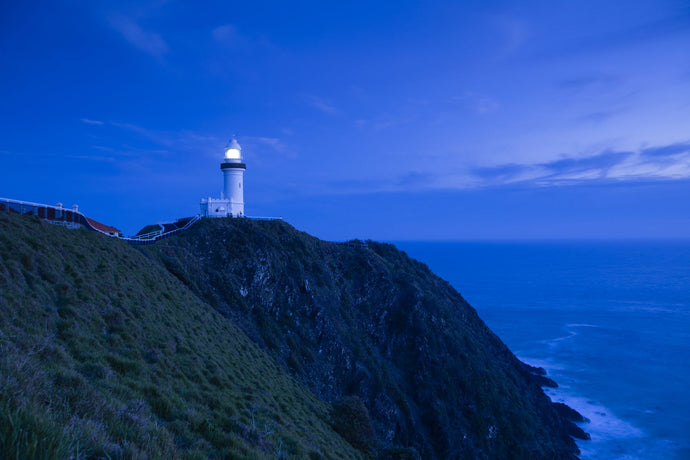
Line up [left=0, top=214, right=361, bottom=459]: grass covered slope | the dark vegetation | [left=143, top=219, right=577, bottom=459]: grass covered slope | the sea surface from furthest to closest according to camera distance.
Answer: the sea surface → [left=143, top=219, right=577, bottom=459]: grass covered slope → the dark vegetation → [left=0, top=214, right=361, bottom=459]: grass covered slope

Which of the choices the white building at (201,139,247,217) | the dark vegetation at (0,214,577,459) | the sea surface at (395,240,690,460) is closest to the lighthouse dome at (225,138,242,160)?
the white building at (201,139,247,217)

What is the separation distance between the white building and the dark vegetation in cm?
464

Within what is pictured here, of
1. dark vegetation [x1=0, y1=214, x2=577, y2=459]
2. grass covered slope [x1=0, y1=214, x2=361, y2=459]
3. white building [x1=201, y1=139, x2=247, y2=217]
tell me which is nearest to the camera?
grass covered slope [x1=0, y1=214, x2=361, y2=459]

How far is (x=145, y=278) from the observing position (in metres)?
21.5

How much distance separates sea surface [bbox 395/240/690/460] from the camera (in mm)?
44000

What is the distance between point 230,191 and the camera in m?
43.6

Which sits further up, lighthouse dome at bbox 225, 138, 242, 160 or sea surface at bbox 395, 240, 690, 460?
lighthouse dome at bbox 225, 138, 242, 160

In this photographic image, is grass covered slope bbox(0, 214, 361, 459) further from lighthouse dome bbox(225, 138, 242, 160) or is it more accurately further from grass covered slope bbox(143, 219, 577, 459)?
lighthouse dome bbox(225, 138, 242, 160)

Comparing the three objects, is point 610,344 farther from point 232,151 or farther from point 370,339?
point 232,151

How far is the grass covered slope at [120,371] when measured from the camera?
494cm

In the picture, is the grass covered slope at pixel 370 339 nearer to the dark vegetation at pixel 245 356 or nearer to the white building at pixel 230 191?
the dark vegetation at pixel 245 356

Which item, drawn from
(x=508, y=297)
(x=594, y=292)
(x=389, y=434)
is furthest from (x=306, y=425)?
(x=594, y=292)

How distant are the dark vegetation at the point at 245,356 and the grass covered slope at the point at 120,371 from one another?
0.05 metres

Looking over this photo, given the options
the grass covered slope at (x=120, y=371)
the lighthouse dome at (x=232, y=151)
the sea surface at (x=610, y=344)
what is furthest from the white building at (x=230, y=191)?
the sea surface at (x=610, y=344)
